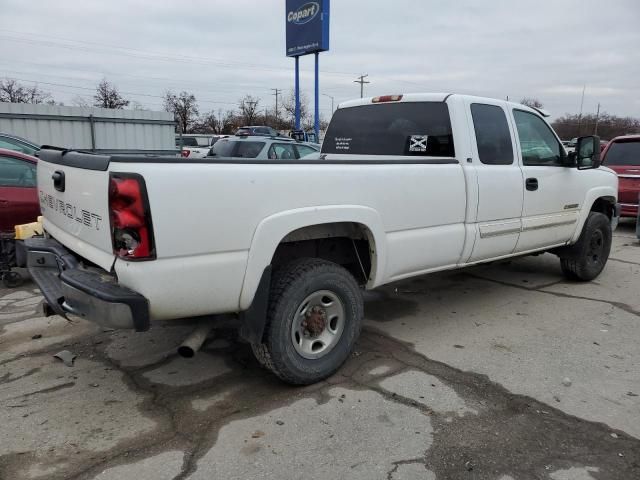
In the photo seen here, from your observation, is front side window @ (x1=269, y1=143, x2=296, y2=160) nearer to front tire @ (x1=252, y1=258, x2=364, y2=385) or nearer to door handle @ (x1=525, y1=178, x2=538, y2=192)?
door handle @ (x1=525, y1=178, x2=538, y2=192)

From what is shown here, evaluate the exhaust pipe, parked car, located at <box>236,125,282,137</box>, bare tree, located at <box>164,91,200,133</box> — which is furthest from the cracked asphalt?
bare tree, located at <box>164,91,200,133</box>

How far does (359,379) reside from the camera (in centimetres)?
365

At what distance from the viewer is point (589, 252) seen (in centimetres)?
625

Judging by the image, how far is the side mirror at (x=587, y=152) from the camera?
17.7 ft

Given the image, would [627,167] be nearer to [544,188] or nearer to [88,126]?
[544,188]

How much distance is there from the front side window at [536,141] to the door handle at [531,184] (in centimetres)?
18

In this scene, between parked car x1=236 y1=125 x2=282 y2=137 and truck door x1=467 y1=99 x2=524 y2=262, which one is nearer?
truck door x1=467 y1=99 x2=524 y2=262

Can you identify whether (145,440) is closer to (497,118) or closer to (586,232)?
(497,118)

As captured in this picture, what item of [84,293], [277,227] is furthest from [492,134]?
[84,293]

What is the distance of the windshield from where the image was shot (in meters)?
12.1

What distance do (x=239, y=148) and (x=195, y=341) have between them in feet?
31.5

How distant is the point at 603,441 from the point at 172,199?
8.91ft

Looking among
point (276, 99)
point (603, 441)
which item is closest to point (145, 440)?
point (603, 441)

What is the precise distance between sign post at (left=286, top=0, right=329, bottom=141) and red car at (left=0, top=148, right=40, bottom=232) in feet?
57.9
